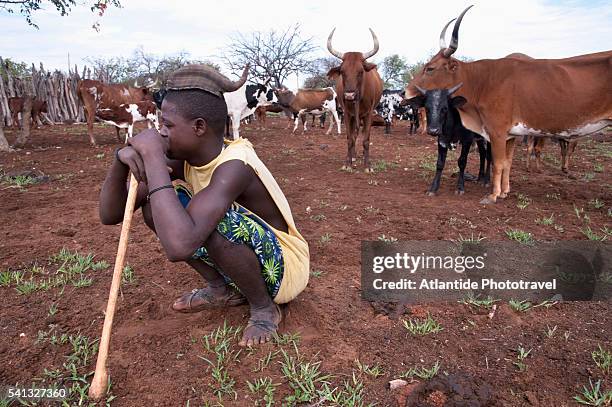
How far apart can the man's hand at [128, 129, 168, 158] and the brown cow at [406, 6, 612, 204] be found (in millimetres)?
4293

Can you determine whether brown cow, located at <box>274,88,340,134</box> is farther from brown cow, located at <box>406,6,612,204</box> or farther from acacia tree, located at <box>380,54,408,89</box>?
acacia tree, located at <box>380,54,408,89</box>

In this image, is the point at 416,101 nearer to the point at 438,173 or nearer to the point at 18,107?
the point at 438,173

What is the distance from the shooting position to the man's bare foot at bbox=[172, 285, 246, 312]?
8.16ft

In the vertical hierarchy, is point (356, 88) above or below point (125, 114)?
above

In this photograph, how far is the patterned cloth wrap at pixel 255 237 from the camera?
1.98 metres

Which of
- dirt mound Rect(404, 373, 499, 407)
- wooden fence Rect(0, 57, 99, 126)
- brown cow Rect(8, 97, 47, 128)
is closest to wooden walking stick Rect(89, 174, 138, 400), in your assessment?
dirt mound Rect(404, 373, 499, 407)

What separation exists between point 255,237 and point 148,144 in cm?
67

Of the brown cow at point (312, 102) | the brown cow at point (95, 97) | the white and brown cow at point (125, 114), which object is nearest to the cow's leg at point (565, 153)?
the white and brown cow at point (125, 114)

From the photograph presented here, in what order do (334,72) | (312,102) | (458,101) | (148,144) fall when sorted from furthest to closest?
1. (312,102)
2. (334,72)
3. (458,101)
4. (148,144)

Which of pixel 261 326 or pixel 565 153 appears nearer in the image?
pixel 261 326

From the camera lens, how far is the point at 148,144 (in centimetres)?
186

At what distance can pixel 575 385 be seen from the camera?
189cm

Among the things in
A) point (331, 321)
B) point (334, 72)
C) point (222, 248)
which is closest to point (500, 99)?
point (334, 72)

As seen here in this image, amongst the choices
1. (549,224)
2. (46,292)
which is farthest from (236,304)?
(549,224)
